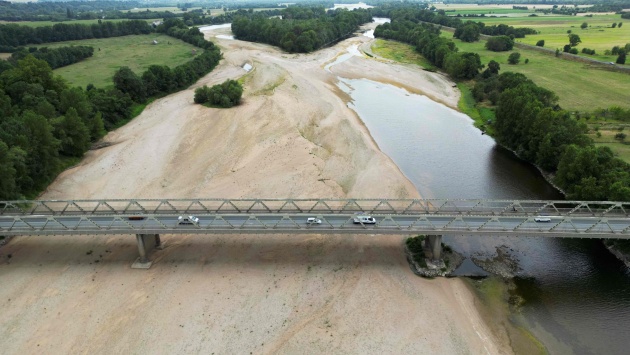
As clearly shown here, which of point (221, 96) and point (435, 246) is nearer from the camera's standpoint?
point (435, 246)

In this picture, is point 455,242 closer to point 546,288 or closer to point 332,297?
point 546,288

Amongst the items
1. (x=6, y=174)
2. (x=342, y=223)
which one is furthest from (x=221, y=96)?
(x=342, y=223)

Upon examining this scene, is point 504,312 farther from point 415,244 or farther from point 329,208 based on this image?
point 329,208

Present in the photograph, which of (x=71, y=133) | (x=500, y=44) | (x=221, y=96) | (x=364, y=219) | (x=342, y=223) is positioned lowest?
(x=221, y=96)

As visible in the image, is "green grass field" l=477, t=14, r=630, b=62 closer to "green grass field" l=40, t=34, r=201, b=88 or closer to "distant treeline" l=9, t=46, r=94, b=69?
"green grass field" l=40, t=34, r=201, b=88

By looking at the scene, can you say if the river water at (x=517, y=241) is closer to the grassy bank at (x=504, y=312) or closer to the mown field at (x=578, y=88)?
the grassy bank at (x=504, y=312)

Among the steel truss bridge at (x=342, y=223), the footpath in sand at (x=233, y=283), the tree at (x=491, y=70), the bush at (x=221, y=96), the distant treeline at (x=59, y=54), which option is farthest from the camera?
the distant treeline at (x=59, y=54)

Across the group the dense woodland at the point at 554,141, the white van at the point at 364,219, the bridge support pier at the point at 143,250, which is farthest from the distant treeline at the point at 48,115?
the dense woodland at the point at 554,141

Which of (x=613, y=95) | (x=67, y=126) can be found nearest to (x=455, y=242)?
(x=67, y=126)
